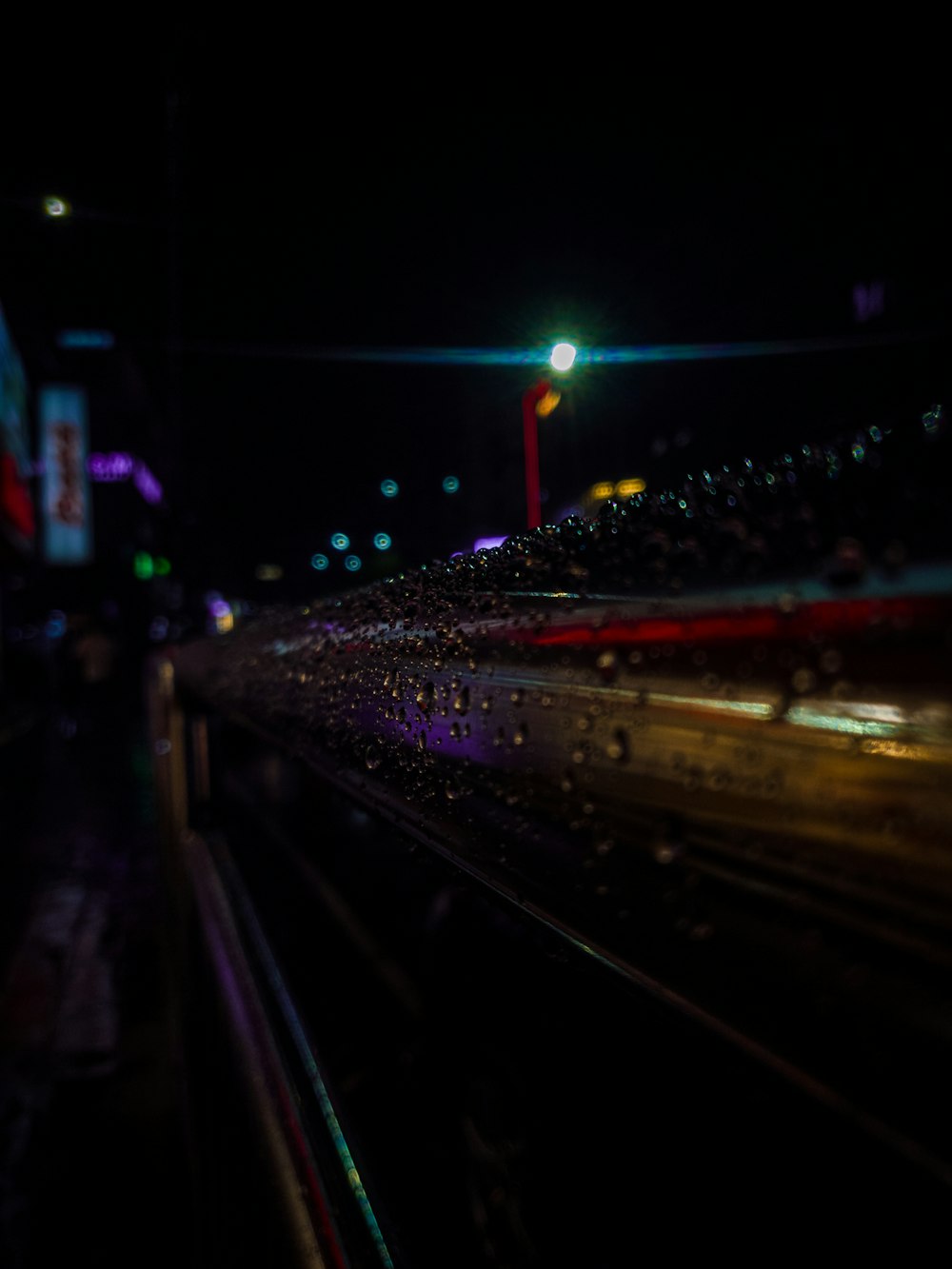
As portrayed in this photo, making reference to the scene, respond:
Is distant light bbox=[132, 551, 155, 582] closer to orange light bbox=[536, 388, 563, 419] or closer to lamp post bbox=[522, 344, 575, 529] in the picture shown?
lamp post bbox=[522, 344, 575, 529]

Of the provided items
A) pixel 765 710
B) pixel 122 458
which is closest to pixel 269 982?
pixel 765 710

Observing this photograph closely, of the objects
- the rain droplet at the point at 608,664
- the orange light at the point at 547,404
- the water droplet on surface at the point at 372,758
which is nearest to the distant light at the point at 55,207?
the orange light at the point at 547,404

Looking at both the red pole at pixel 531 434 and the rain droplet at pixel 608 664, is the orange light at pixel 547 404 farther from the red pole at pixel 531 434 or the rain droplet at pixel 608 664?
the rain droplet at pixel 608 664

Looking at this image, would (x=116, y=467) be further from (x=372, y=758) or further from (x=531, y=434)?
(x=372, y=758)

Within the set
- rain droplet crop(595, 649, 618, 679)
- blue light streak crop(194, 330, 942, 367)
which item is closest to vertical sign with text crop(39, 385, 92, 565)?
blue light streak crop(194, 330, 942, 367)

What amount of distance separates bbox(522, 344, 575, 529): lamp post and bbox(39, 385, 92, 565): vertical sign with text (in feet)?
45.5

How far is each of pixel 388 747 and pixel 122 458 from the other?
28.6 metres

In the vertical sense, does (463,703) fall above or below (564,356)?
below

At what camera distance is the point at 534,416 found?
9.55m

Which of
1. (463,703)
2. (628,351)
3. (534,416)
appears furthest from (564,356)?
(463,703)

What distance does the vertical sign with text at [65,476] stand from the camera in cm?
1861

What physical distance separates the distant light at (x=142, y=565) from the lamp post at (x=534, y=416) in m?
24.4

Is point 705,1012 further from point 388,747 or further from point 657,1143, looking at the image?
point 657,1143

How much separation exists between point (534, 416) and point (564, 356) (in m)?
2.03
